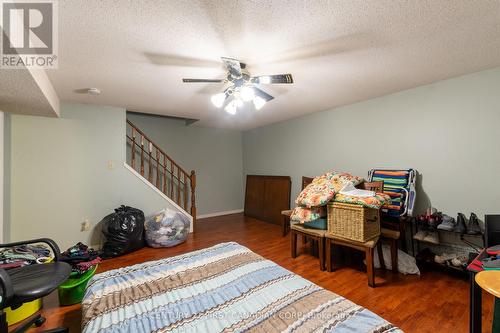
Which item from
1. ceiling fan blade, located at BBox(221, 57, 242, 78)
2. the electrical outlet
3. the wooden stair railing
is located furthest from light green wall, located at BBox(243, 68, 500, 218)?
the electrical outlet

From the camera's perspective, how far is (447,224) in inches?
83.3

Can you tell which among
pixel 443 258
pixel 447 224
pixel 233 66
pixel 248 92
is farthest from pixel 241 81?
pixel 443 258

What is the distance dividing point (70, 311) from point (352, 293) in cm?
252

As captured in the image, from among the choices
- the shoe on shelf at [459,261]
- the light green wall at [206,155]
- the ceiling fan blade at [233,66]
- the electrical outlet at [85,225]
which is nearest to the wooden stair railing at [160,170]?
the light green wall at [206,155]

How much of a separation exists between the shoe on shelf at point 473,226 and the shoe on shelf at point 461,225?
34mm

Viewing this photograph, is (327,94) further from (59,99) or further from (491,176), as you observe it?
(59,99)

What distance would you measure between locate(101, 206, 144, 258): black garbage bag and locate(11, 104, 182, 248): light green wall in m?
0.33

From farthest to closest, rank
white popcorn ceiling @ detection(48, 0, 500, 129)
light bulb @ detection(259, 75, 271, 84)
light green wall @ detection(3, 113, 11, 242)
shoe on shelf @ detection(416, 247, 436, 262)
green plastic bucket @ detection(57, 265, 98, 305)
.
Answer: light green wall @ detection(3, 113, 11, 242), shoe on shelf @ detection(416, 247, 436, 262), green plastic bucket @ detection(57, 265, 98, 305), light bulb @ detection(259, 75, 271, 84), white popcorn ceiling @ detection(48, 0, 500, 129)

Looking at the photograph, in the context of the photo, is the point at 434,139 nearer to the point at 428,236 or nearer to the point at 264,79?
the point at 428,236

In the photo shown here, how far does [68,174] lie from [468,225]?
16.1 feet

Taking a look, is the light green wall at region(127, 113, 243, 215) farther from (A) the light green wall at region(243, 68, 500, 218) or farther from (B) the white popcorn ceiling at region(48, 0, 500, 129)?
(A) the light green wall at region(243, 68, 500, 218)

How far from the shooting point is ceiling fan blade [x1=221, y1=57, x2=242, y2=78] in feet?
5.18

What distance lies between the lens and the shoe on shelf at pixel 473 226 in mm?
1967

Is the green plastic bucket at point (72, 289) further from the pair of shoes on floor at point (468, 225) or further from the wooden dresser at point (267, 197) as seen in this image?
the pair of shoes on floor at point (468, 225)
